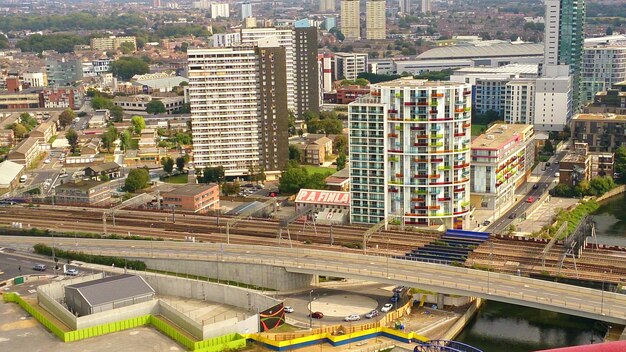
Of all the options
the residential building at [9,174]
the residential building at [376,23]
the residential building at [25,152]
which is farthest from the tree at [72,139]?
the residential building at [376,23]

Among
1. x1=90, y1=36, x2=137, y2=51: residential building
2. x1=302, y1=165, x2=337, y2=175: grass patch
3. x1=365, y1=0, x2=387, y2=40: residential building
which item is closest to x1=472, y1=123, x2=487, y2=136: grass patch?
x1=302, y1=165, x2=337, y2=175: grass patch

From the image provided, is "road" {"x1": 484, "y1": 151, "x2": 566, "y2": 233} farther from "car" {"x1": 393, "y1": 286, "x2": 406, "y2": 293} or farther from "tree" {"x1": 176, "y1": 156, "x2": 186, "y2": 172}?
"tree" {"x1": 176, "y1": 156, "x2": 186, "y2": 172}

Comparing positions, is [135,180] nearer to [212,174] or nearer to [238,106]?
[212,174]

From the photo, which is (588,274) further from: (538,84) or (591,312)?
(538,84)

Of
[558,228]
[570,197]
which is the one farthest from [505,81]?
[558,228]

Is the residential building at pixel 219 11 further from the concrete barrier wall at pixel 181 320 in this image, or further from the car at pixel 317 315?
the concrete barrier wall at pixel 181 320

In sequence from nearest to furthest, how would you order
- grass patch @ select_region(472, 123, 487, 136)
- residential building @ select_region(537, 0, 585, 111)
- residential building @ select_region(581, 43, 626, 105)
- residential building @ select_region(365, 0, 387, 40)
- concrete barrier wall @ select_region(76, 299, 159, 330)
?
concrete barrier wall @ select_region(76, 299, 159, 330)
grass patch @ select_region(472, 123, 487, 136)
residential building @ select_region(537, 0, 585, 111)
residential building @ select_region(581, 43, 626, 105)
residential building @ select_region(365, 0, 387, 40)
